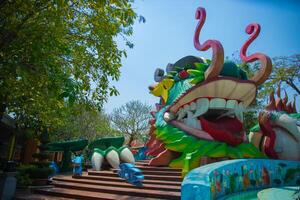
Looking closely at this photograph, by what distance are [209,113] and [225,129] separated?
1.35 metres

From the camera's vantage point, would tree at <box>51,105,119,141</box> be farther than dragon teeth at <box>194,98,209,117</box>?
Yes

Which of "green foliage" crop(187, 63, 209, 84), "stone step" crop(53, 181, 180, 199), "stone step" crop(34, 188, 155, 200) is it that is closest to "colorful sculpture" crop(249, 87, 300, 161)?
"green foliage" crop(187, 63, 209, 84)

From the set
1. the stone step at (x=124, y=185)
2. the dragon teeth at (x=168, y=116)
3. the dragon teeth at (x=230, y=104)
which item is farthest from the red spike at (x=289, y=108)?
the stone step at (x=124, y=185)

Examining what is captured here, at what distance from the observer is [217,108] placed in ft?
43.7

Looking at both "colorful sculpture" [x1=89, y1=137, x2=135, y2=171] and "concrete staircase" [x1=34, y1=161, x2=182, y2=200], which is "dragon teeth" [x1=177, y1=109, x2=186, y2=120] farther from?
"colorful sculpture" [x1=89, y1=137, x2=135, y2=171]

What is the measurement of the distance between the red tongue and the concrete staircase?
7.08 feet


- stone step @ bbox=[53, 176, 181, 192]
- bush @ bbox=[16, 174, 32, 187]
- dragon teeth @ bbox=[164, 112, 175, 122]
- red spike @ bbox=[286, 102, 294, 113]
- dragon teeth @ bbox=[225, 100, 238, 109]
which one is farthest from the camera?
red spike @ bbox=[286, 102, 294, 113]

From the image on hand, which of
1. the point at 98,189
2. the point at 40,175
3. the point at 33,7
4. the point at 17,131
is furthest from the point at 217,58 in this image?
the point at 17,131

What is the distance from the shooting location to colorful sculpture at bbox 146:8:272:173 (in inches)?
495

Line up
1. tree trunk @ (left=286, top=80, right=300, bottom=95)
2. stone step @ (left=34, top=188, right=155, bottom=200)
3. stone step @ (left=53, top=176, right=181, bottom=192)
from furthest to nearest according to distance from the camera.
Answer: tree trunk @ (left=286, top=80, right=300, bottom=95)
stone step @ (left=53, top=176, right=181, bottom=192)
stone step @ (left=34, top=188, right=155, bottom=200)

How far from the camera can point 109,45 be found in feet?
25.3

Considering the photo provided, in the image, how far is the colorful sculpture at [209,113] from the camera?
41.3 feet

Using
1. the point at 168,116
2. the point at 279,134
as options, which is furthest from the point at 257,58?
the point at 168,116

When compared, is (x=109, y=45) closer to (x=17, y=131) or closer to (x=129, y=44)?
(x=129, y=44)
